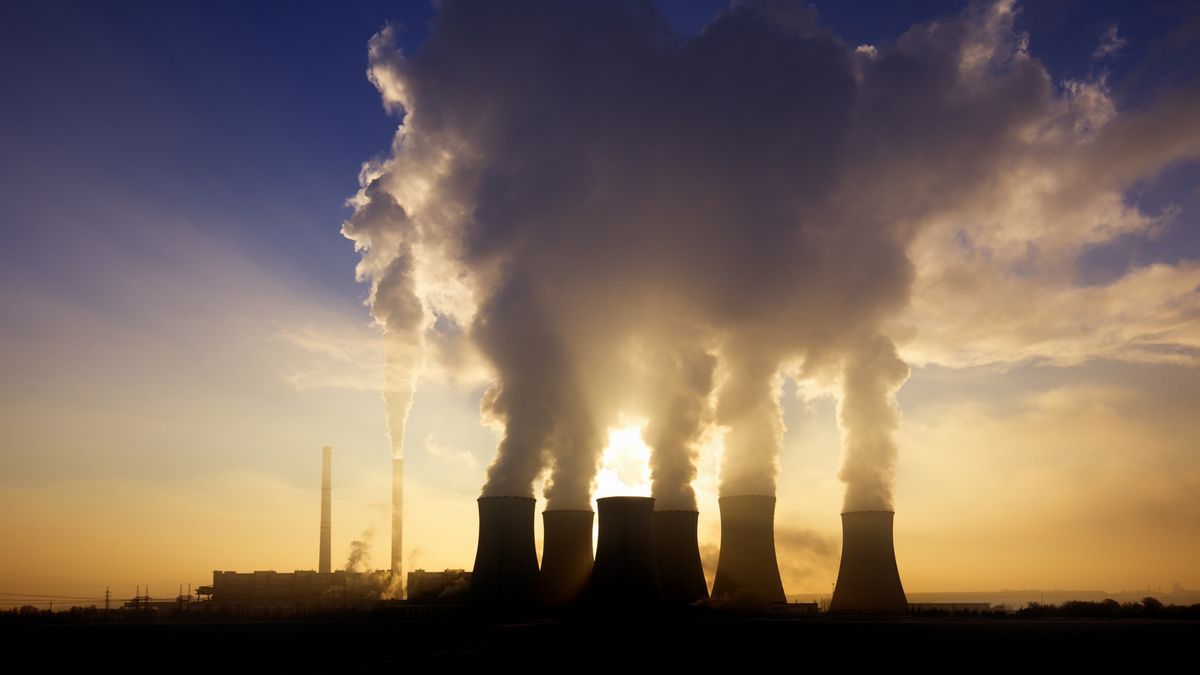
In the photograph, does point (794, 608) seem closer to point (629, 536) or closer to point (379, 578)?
point (629, 536)

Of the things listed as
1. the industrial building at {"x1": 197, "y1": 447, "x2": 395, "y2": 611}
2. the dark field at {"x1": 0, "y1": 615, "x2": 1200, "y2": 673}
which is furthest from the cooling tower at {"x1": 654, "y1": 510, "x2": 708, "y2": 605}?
the industrial building at {"x1": 197, "y1": 447, "x2": 395, "y2": 611}

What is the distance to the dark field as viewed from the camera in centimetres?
2805

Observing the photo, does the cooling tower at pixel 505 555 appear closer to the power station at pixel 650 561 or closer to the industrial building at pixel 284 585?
the power station at pixel 650 561

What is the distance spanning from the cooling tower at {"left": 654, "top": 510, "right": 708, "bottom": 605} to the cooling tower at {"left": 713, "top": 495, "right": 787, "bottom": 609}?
1653 mm

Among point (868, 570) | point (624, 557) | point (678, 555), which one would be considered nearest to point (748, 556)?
point (678, 555)

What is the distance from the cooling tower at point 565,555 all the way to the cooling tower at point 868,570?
16055mm

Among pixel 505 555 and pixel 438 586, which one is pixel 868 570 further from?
pixel 438 586

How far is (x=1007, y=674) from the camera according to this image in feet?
82.7

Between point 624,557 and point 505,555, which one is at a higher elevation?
point 505,555

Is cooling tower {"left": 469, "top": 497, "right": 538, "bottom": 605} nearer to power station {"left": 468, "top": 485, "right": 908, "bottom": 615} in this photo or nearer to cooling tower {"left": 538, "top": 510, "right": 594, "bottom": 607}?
power station {"left": 468, "top": 485, "right": 908, "bottom": 615}

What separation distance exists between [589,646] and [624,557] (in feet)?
70.3

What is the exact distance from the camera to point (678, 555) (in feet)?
211

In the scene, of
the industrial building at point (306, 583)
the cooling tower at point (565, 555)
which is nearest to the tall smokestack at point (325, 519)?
the industrial building at point (306, 583)

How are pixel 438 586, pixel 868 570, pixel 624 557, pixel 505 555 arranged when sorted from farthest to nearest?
pixel 438 586 < pixel 868 570 < pixel 624 557 < pixel 505 555
